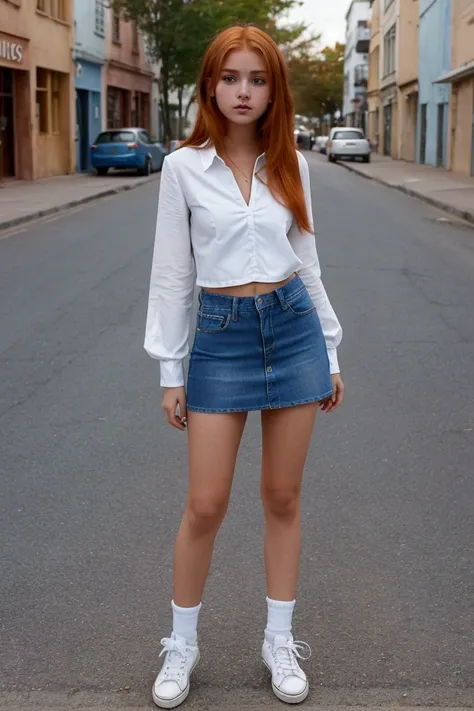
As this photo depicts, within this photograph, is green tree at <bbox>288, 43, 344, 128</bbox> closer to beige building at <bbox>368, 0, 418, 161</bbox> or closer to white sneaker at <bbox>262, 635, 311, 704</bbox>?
beige building at <bbox>368, 0, 418, 161</bbox>

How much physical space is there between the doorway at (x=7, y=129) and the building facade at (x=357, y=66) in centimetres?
5169

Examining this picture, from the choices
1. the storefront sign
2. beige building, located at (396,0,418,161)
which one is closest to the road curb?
the storefront sign

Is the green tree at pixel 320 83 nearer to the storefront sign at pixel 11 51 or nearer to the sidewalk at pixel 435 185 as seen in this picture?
the sidewalk at pixel 435 185

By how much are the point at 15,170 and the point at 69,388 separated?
23.4 m

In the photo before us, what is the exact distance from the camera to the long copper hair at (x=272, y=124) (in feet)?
9.22

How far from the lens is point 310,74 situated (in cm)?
10231

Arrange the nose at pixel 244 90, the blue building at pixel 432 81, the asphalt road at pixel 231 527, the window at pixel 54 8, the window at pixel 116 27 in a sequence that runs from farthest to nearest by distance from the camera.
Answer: the window at pixel 116 27 → the blue building at pixel 432 81 → the window at pixel 54 8 → the asphalt road at pixel 231 527 → the nose at pixel 244 90

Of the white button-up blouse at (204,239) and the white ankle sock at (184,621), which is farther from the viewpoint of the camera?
the white ankle sock at (184,621)

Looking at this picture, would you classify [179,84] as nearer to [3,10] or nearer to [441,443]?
[3,10]

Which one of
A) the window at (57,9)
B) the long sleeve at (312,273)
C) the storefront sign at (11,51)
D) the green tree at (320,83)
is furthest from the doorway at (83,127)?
the green tree at (320,83)

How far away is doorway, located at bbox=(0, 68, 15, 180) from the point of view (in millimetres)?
27938

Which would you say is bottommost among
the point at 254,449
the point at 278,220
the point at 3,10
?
the point at 254,449

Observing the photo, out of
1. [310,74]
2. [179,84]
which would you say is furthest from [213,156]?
[310,74]

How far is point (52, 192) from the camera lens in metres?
24.3
